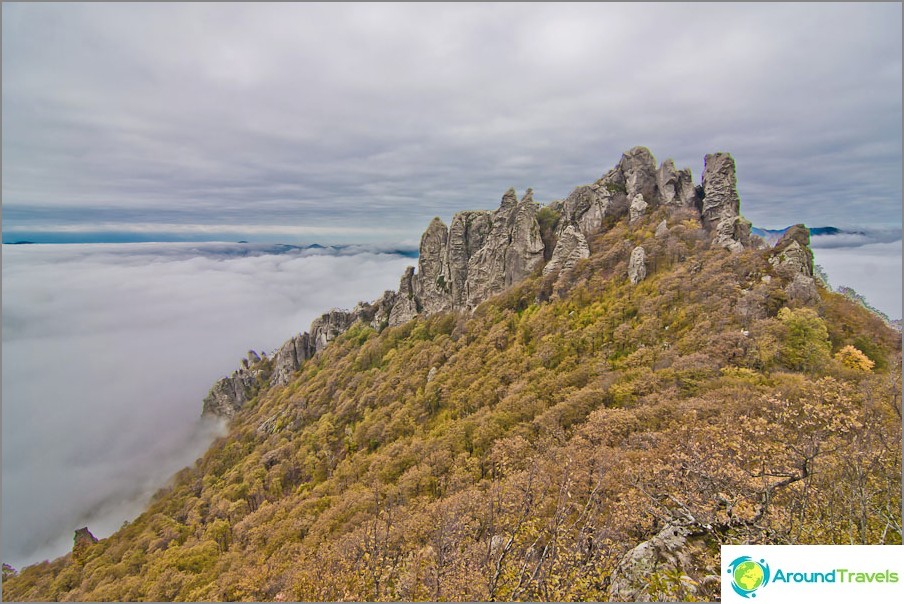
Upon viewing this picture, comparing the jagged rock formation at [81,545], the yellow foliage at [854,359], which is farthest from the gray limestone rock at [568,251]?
the jagged rock formation at [81,545]

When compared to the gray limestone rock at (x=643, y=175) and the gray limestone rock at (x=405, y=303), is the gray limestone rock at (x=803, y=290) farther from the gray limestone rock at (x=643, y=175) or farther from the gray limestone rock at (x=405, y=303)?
the gray limestone rock at (x=405, y=303)

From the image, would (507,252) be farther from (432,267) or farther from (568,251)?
(432,267)

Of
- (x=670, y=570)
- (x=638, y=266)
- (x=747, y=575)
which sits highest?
(x=638, y=266)

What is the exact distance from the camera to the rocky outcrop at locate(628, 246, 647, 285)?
4044cm

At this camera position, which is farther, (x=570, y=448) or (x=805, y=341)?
(x=805, y=341)

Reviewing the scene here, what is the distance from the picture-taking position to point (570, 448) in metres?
19.4

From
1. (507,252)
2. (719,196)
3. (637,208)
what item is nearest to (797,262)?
(719,196)

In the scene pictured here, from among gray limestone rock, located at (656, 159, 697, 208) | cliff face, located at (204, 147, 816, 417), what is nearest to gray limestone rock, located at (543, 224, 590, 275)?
cliff face, located at (204, 147, 816, 417)

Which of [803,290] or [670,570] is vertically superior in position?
[803,290]

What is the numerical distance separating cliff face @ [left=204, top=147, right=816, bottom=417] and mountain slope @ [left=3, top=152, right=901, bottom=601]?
641 millimetres

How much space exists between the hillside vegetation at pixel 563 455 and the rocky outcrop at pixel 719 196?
1882 mm

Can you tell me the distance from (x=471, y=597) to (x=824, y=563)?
8853 mm

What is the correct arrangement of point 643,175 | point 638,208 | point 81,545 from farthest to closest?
1. point 81,545
2. point 643,175
3. point 638,208

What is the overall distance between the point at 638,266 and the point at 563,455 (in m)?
27.9
